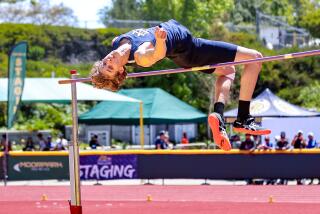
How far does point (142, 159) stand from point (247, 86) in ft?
35.8

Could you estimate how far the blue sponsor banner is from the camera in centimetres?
1988

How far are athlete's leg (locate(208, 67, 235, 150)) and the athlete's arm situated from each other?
3.33 ft

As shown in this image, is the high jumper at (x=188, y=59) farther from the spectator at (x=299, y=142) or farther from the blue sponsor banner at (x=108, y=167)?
the blue sponsor banner at (x=108, y=167)

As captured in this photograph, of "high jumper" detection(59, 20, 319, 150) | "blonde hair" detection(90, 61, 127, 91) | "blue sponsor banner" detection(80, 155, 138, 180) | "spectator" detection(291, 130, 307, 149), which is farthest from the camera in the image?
"blue sponsor banner" detection(80, 155, 138, 180)

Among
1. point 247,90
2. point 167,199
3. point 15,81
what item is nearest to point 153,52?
point 247,90

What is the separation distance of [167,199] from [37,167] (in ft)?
15.2

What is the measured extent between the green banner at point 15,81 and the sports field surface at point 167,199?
1.90m

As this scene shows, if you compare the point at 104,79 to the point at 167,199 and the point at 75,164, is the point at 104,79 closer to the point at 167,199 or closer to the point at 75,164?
the point at 75,164

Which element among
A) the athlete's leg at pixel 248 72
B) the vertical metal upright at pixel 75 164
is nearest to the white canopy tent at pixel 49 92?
the vertical metal upright at pixel 75 164

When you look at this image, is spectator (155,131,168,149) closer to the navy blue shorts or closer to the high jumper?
the high jumper

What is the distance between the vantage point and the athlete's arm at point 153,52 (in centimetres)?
787

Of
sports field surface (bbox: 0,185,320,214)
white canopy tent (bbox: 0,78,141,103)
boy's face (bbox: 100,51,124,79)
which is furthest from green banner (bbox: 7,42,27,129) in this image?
boy's face (bbox: 100,51,124,79)

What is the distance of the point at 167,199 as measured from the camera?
648 inches

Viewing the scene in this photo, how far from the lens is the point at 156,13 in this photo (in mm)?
40469
